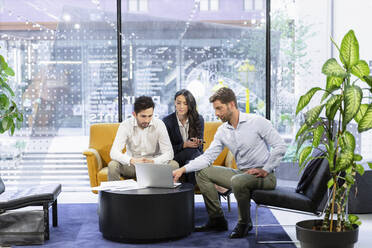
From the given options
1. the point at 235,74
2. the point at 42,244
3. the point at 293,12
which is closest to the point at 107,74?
the point at 235,74

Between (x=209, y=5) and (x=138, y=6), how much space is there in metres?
0.88

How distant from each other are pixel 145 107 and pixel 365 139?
2625 mm

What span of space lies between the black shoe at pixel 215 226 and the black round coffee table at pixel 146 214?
0.35 m

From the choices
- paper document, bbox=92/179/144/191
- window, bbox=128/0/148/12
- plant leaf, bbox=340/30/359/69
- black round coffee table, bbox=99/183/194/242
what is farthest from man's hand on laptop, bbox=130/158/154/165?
window, bbox=128/0/148/12

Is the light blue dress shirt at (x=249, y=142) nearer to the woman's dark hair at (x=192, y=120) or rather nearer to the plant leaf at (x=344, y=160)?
the woman's dark hair at (x=192, y=120)

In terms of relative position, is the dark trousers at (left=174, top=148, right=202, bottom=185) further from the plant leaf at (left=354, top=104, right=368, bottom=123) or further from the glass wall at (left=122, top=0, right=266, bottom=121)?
the plant leaf at (left=354, top=104, right=368, bottom=123)

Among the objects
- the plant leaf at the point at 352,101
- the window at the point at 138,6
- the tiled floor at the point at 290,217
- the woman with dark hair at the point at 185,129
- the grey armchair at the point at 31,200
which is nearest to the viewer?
the plant leaf at the point at 352,101

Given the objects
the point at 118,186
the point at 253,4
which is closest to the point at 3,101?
the point at 118,186

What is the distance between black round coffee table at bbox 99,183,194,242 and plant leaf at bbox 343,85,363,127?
58.6 inches

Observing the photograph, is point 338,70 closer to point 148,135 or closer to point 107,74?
point 148,135

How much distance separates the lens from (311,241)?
343 cm

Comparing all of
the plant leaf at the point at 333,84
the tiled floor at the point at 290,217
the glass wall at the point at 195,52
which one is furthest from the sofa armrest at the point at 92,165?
the plant leaf at the point at 333,84

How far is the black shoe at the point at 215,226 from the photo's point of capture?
4.55 meters

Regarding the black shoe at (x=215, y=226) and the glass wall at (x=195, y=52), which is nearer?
the black shoe at (x=215, y=226)
